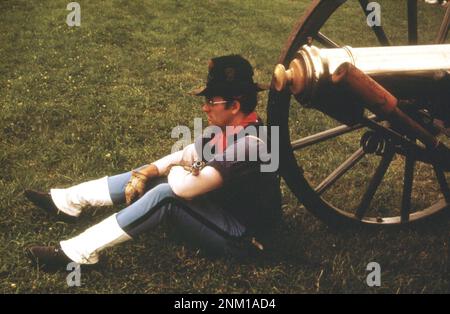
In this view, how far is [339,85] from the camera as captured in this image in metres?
1.60

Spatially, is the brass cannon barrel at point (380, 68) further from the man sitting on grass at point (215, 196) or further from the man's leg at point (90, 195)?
the man's leg at point (90, 195)

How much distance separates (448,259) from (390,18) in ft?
21.6

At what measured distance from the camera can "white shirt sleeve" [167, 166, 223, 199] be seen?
2.39m

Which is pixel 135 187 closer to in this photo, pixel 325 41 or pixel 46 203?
pixel 46 203

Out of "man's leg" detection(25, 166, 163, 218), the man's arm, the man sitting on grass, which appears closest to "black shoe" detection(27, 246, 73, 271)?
the man sitting on grass

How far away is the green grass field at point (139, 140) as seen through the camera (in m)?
2.72

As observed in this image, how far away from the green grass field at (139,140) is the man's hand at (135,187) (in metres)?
0.34

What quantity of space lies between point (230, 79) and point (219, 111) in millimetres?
178

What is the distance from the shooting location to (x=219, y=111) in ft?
8.13

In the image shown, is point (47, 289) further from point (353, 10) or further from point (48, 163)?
point (353, 10)

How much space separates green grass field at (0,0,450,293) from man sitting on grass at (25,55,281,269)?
0.63ft

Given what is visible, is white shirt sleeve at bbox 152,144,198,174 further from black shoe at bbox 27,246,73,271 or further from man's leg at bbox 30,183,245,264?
black shoe at bbox 27,246,73,271

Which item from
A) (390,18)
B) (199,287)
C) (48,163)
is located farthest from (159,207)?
(390,18)

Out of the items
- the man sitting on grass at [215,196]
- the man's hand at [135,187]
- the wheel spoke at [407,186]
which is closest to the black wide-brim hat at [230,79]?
the man sitting on grass at [215,196]
